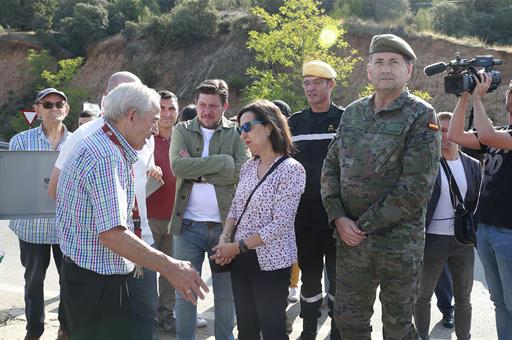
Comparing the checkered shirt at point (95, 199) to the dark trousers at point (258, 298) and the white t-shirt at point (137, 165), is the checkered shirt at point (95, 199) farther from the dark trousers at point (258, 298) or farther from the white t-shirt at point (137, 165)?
the dark trousers at point (258, 298)

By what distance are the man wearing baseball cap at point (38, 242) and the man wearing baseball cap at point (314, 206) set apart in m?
1.97

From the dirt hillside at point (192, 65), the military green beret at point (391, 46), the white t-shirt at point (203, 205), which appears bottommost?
the white t-shirt at point (203, 205)

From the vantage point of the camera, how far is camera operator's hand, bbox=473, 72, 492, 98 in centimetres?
337

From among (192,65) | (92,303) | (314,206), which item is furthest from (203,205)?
(192,65)

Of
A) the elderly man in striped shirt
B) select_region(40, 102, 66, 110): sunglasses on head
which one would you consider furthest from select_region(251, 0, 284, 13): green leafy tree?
the elderly man in striped shirt

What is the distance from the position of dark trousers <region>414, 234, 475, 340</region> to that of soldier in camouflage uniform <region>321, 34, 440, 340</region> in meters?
0.92

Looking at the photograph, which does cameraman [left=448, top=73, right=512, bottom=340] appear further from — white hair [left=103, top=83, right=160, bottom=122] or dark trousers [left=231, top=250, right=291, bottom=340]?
white hair [left=103, top=83, right=160, bottom=122]

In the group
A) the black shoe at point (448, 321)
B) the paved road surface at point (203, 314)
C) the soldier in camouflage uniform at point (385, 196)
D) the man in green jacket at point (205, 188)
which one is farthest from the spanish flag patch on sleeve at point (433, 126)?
the black shoe at point (448, 321)

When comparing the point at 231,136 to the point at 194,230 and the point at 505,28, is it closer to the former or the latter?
the point at 194,230

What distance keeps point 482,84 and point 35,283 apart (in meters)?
3.70

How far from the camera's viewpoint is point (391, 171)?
3135mm

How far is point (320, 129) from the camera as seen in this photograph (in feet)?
13.9

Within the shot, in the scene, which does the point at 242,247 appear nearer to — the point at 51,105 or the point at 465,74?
the point at 465,74

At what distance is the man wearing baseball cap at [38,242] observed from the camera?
418 cm
